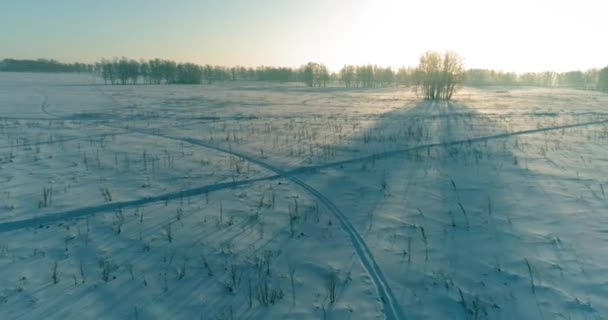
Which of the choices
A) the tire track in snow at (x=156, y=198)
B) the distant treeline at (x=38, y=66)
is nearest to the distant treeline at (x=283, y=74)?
the distant treeline at (x=38, y=66)

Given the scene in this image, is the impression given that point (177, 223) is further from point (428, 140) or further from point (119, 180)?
point (428, 140)

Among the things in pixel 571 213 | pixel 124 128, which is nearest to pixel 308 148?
pixel 571 213

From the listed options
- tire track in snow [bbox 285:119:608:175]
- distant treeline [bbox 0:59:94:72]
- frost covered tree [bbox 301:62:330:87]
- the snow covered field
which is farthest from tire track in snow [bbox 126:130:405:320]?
distant treeline [bbox 0:59:94:72]

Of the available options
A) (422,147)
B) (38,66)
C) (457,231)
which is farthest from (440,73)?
(38,66)

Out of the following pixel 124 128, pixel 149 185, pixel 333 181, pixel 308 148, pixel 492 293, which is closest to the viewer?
pixel 492 293

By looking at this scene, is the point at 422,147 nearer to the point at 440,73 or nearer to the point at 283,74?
the point at 440,73

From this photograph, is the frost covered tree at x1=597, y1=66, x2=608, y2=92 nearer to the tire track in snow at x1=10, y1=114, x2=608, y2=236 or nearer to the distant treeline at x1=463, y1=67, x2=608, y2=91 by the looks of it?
the distant treeline at x1=463, y1=67, x2=608, y2=91
